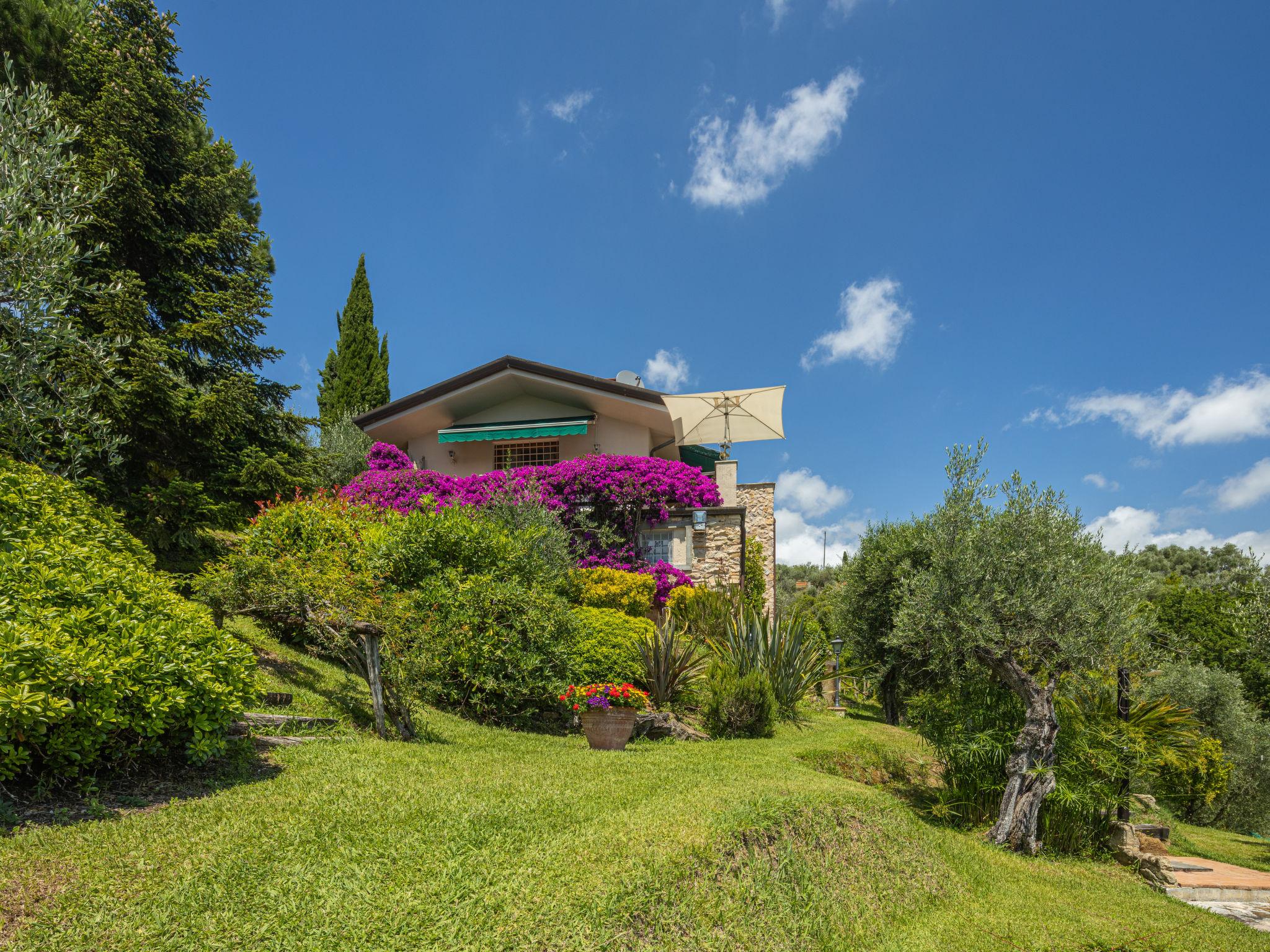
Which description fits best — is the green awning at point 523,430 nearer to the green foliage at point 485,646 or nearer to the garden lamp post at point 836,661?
the garden lamp post at point 836,661

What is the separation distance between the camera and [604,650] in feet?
34.6

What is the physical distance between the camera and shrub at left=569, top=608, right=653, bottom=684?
1028 cm

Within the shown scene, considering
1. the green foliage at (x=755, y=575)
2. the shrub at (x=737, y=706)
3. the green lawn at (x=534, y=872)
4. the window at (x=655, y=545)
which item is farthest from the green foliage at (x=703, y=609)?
the green lawn at (x=534, y=872)

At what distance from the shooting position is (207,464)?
1075 centimetres

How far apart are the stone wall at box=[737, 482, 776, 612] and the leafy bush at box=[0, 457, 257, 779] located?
1701 centimetres

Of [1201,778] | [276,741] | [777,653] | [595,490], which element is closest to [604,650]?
[777,653]

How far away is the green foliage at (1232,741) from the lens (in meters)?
16.6

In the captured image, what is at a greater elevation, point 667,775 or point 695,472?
point 695,472

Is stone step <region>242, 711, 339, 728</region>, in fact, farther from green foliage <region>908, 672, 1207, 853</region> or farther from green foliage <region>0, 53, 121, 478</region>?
green foliage <region>908, 672, 1207, 853</region>

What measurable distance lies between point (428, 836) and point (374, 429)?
1903 cm

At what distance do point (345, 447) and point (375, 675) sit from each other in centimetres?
1709

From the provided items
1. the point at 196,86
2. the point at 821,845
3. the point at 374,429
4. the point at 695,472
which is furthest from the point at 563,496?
the point at 821,845

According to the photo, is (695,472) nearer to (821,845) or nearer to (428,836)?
(821,845)

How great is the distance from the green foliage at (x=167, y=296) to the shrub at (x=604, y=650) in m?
5.77
